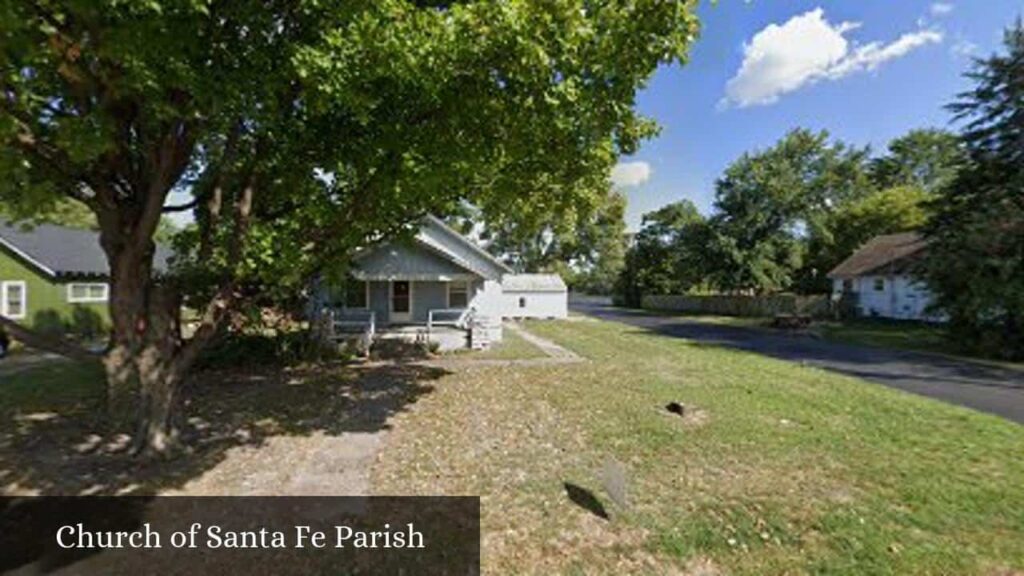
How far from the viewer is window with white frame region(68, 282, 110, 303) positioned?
Answer: 2092cm

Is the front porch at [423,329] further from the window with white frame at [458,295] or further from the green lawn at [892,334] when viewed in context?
the green lawn at [892,334]

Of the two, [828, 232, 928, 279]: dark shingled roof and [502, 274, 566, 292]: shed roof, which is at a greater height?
[828, 232, 928, 279]: dark shingled roof

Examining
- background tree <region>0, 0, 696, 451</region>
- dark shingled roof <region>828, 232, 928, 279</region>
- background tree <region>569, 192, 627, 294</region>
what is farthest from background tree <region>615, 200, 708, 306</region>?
background tree <region>0, 0, 696, 451</region>

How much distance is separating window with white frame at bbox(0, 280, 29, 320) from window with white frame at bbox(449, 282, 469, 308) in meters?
14.8

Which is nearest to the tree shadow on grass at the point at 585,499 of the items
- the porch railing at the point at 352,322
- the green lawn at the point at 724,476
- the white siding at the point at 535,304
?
the green lawn at the point at 724,476

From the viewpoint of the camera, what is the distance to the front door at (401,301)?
1975 cm

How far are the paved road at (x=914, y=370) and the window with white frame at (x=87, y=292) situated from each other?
2472cm

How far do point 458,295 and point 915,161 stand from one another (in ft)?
198

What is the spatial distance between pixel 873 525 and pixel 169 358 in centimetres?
833

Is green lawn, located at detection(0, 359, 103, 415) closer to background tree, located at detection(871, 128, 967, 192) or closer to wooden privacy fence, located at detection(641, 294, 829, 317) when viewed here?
wooden privacy fence, located at detection(641, 294, 829, 317)

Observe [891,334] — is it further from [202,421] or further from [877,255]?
[202,421]

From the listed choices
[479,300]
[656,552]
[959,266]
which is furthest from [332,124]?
[959,266]

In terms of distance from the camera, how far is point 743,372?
14.1 meters

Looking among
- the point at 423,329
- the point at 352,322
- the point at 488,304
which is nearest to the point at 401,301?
the point at 423,329
